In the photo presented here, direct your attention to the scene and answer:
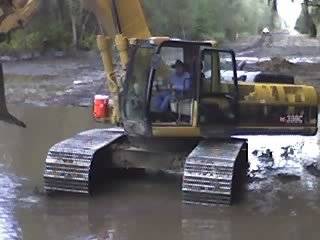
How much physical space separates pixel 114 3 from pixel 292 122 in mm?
2924

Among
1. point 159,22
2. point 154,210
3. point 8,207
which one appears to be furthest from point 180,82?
point 159,22

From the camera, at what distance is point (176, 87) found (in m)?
9.32

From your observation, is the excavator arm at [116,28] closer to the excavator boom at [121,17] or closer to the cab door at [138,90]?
Answer: the excavator boom at [121,17]

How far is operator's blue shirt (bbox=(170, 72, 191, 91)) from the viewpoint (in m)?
9.32

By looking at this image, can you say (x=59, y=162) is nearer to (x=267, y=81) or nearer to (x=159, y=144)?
(x=159, y=144)

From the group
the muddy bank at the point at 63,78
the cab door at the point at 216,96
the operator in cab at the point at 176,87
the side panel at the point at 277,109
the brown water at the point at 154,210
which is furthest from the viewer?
the muddy bank at the point at 63,78

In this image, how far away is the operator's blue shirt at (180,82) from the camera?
9.32 meters

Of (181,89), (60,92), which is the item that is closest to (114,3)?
(181,89)

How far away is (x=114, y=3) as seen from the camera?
30.7ft

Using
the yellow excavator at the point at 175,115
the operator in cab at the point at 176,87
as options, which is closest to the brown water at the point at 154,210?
the yellow excavator at the point at 175,115

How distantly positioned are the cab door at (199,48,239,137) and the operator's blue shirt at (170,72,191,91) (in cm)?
19

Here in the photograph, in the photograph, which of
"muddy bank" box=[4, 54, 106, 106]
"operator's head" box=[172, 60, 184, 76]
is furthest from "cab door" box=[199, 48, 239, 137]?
"muddy bank" box=[4, 54, 106, 106]

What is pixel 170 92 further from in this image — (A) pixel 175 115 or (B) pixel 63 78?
(B) pixel 63 78

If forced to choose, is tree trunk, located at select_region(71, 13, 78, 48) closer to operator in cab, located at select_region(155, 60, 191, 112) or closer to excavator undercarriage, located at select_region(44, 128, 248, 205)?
excavator undercarriage, located at select_region(44, 128, 248, 205)
